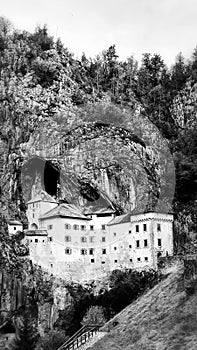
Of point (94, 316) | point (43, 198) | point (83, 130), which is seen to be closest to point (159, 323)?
point (94, 316)

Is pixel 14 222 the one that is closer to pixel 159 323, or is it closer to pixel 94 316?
pixel 94 316

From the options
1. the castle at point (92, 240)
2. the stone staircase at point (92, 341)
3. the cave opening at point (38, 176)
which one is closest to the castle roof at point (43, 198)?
the castle at point (92, 240)

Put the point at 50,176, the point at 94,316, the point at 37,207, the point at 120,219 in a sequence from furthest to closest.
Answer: the point at 50,176 → the point at 37,207 → the point at 120,219 → the point at 94,316

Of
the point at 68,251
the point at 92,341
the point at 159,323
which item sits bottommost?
the point at 92,341

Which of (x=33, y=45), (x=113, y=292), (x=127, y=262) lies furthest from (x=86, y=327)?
(x=33, y=45)

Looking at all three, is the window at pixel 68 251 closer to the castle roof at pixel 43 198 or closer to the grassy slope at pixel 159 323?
the castle roof at pixel 43 198

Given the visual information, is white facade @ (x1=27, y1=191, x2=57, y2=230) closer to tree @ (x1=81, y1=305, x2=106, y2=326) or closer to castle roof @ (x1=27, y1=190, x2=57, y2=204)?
castle roof @ (x1=27, y1=190, x2=57, y2=204)

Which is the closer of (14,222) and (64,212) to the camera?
(64,212)
